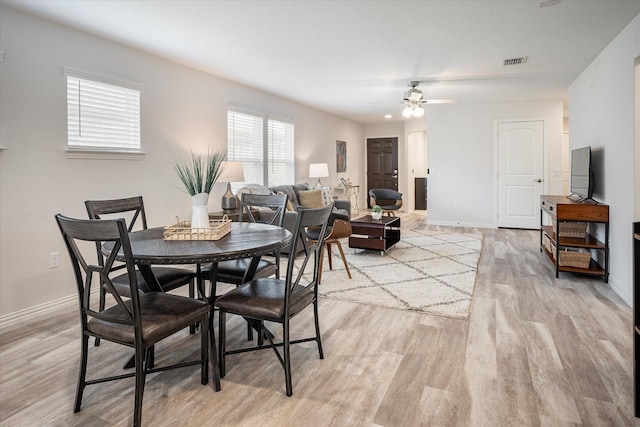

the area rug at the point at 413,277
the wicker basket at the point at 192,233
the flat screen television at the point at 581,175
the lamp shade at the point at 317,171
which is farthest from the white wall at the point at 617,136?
the lamp shade at the point at 317,171

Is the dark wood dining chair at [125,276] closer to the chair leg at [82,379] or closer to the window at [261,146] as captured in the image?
the chair leg at [82,379]

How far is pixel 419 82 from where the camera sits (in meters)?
5.39

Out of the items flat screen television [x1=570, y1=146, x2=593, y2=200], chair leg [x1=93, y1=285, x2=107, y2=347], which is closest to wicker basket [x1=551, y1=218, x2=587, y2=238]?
flat screen television [x1=570, y1=146, x2=593, y2=200]

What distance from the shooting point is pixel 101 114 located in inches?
142

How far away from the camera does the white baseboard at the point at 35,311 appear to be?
9.54 feet

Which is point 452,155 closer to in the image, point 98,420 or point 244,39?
point 244,39

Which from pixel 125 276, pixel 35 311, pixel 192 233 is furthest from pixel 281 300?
pixel 35 311

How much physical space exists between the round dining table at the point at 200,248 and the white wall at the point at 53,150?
1355 mm

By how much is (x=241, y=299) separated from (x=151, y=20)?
8.19 ft

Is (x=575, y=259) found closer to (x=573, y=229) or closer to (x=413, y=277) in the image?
(x=573, y=229)

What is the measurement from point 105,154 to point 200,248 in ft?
7.45

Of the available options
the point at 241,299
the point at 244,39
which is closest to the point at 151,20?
the point at 244,39

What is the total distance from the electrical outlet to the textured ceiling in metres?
1.91

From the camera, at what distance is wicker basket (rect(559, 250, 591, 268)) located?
3859mm
